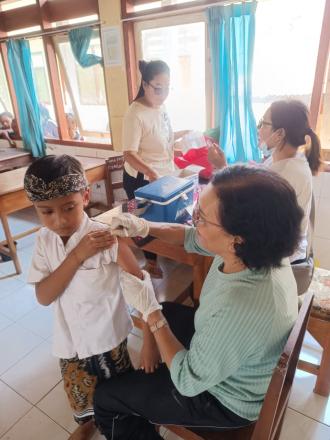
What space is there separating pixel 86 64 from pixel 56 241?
2770mm

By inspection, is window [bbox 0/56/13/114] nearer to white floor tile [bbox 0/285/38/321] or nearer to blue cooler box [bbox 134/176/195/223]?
white floor tile [bbox 0/285/38/321]

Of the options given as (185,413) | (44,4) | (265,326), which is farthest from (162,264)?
(44,4)

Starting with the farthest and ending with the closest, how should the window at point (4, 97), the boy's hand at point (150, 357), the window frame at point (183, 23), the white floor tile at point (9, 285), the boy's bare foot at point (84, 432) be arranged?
the window at point (4, 97) < the window frame at point (183, 23) < the white floor tile at point (9, 285) < the boy's bare foot at point (84, 432) < the boy's hand at point (150, 357)

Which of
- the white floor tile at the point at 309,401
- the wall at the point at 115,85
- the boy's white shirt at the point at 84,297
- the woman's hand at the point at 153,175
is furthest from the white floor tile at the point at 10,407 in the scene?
the wall at the point at 115,85

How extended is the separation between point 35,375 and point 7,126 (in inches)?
147

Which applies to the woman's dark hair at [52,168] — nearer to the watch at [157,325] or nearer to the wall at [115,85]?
the watch at [157,325]

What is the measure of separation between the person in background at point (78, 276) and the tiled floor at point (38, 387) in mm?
457

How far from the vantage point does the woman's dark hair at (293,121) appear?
4.87ft

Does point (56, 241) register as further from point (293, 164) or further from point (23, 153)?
point (23, 153)

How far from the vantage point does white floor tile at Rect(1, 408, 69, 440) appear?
4.55ft

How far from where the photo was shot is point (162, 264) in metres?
2.74

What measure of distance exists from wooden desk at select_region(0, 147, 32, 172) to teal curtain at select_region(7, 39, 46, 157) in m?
0.11

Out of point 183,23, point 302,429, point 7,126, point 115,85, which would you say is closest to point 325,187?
point 302,429

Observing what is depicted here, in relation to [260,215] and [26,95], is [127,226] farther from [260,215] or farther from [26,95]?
[26,95]
